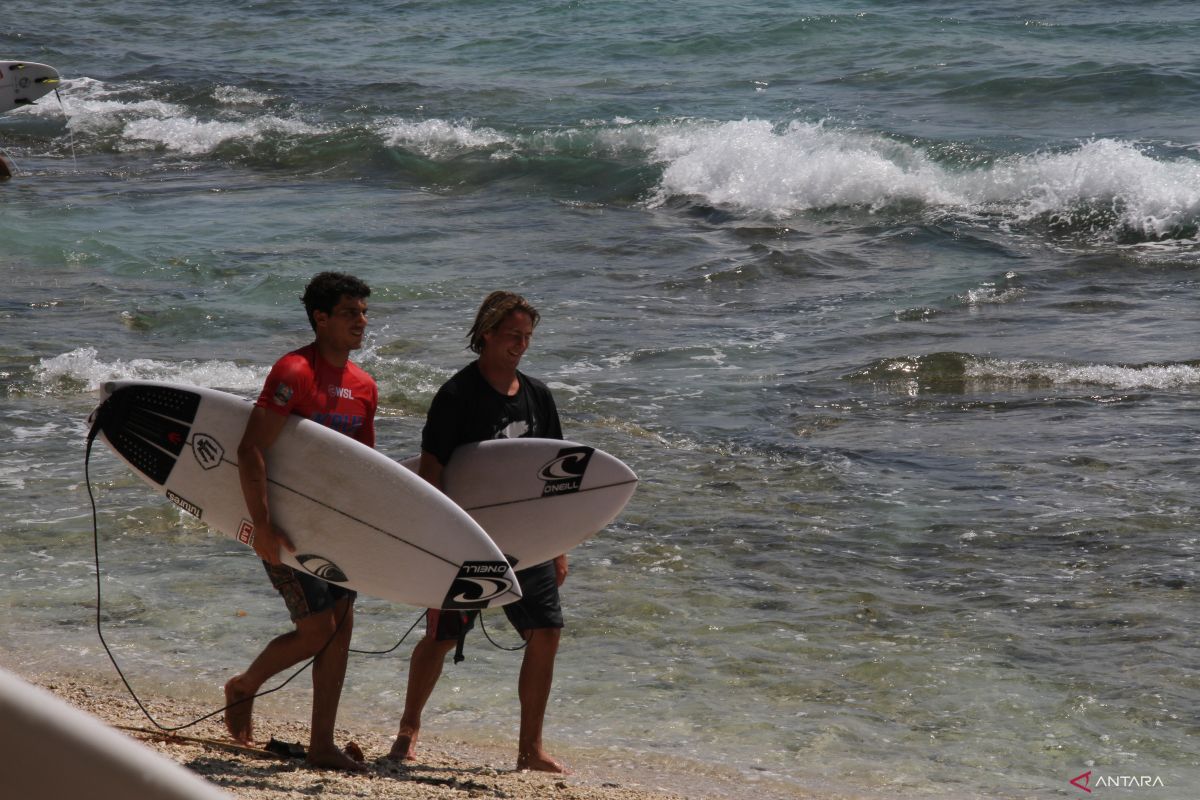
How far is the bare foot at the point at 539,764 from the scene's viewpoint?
15.1 feet

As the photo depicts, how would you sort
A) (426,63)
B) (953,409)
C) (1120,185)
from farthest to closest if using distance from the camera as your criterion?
1. (426,63)
2. (1120,185)
3. (953,409)

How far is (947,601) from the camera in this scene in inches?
250

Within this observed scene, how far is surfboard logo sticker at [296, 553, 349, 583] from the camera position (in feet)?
14.0

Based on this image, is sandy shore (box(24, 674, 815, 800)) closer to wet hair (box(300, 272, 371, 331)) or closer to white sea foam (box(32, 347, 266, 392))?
wet hair (box(300, 272, 371, 331))

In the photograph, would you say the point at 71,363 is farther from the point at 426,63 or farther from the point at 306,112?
the point at 426,63

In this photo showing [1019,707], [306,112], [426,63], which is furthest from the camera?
[426,63]

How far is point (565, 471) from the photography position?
4.71 meters

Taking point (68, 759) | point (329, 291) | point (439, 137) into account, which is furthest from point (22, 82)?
point (68, 759)

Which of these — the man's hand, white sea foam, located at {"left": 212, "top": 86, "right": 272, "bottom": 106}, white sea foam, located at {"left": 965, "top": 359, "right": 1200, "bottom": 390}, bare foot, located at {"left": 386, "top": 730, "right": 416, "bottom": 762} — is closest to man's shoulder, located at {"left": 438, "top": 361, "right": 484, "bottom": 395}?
the man's hand

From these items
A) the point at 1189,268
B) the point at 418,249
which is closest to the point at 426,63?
the point at 418,249

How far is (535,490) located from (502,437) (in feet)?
0.74

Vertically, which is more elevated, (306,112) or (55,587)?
(306,112)

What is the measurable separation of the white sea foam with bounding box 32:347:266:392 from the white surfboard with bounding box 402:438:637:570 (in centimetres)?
517

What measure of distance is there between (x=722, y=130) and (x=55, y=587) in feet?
46.0
